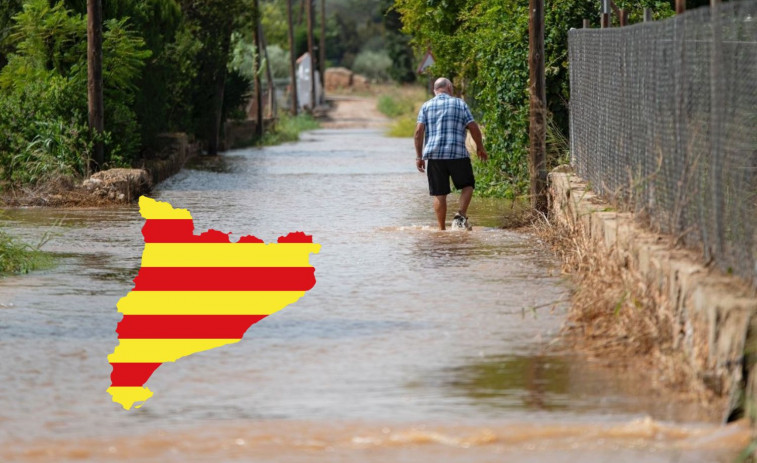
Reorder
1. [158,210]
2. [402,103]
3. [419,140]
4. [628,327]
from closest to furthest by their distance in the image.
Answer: [628,327]
[419,140]
[158,210]
[402,103]

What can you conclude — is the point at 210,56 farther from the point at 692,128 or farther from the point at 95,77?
the point at 692,128

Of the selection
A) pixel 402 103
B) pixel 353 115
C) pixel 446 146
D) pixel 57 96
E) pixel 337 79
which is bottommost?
pixel 353 115

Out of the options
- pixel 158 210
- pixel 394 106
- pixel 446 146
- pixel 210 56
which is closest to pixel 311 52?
pixel 394 106

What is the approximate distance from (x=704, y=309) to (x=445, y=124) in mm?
7941

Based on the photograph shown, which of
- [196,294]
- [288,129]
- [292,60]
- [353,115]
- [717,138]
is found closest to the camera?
[717,138]

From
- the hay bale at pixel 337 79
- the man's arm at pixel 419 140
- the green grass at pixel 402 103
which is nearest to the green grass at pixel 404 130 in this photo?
the green grass at pixel 402 103

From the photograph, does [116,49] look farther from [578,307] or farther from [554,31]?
[578,307]

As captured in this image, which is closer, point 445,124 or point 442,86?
point 445,124

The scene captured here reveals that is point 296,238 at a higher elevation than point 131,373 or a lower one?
lower

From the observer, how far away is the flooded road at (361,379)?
20.8 ft

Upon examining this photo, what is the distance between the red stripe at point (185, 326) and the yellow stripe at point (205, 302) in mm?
160

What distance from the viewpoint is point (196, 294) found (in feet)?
34.9

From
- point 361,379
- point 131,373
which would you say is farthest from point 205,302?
point 361,379

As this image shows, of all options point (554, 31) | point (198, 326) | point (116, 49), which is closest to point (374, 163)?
point (116, 49)
